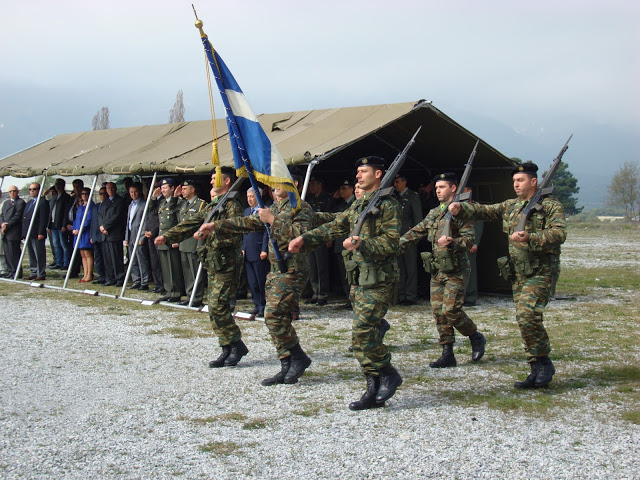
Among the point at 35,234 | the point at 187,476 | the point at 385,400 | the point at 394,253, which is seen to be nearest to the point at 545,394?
the point at 385,400

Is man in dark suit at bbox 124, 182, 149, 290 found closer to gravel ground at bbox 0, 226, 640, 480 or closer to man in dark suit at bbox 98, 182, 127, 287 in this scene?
Answer: man in dark suit at bbox 98, 182, 127, 287

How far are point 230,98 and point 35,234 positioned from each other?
911 centimetres

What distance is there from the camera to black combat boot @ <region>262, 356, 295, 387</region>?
6.18 m

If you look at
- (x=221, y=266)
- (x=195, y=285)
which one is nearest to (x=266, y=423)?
(x=221, y=266)

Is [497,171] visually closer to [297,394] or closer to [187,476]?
[297,394]

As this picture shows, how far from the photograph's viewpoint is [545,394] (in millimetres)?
5734

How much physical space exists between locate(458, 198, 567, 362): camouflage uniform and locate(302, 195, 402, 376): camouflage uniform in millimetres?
1191

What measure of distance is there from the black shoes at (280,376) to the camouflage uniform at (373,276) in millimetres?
1085

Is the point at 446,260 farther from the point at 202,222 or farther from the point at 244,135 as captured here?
the point at 202,222

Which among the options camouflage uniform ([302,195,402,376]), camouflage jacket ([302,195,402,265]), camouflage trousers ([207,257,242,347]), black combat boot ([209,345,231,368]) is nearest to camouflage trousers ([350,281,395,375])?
camouflage uniform ([302,195,402,376])

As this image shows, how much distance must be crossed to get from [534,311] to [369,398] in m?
1.60

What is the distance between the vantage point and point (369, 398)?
211 inches

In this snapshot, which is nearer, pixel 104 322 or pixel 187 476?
pixel 187 476

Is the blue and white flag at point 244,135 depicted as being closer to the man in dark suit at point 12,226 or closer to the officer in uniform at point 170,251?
the officer in uniform at point 170,251
